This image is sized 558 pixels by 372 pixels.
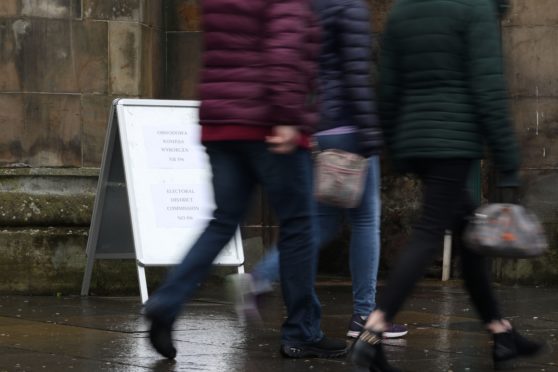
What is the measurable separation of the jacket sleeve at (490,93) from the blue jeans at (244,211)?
76 centimetres

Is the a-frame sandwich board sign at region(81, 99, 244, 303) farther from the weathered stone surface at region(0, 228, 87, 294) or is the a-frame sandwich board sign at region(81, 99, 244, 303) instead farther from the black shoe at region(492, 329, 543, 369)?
the black shoe at region(492, 329, 543, 369)

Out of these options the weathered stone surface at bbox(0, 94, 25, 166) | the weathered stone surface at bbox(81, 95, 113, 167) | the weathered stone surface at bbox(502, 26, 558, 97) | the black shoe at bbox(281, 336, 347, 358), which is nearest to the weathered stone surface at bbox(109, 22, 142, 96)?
the weathered stone surface at bbox(81, 95, 113, 167)

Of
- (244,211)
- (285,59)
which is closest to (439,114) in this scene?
(285,59)

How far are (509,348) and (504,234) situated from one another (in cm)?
53

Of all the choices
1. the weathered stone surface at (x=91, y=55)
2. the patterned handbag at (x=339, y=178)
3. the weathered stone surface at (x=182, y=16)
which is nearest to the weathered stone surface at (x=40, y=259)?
the weathered stone surface at (x=91, y=55)

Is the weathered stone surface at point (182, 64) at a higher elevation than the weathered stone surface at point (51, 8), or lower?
lower

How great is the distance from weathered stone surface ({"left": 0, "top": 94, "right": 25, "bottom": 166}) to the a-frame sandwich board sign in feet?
2.53

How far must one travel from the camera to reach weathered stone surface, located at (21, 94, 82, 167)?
8.72 m

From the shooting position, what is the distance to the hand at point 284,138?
5.06 metres

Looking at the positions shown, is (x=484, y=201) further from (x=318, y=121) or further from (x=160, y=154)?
(x=318, y=121)

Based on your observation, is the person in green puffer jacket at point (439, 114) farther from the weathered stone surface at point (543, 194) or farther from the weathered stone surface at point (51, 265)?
the weathered stone surface at point (543, 194)

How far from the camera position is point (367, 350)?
495cm

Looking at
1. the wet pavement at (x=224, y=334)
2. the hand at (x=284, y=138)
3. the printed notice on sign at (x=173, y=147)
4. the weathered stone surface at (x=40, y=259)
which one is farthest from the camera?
the weathered stone surface at (x=40, y=259)

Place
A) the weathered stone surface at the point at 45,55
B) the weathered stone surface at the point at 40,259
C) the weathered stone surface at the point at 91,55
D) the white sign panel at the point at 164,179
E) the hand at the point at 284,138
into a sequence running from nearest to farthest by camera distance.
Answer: the hand at the point at 284,138
the white sign panel at the point at 164,179
the weathered stone surface at the point at 40,259
the weathered stone surface at the point at 45,55
the weathered stone surface at the point at 91,55
